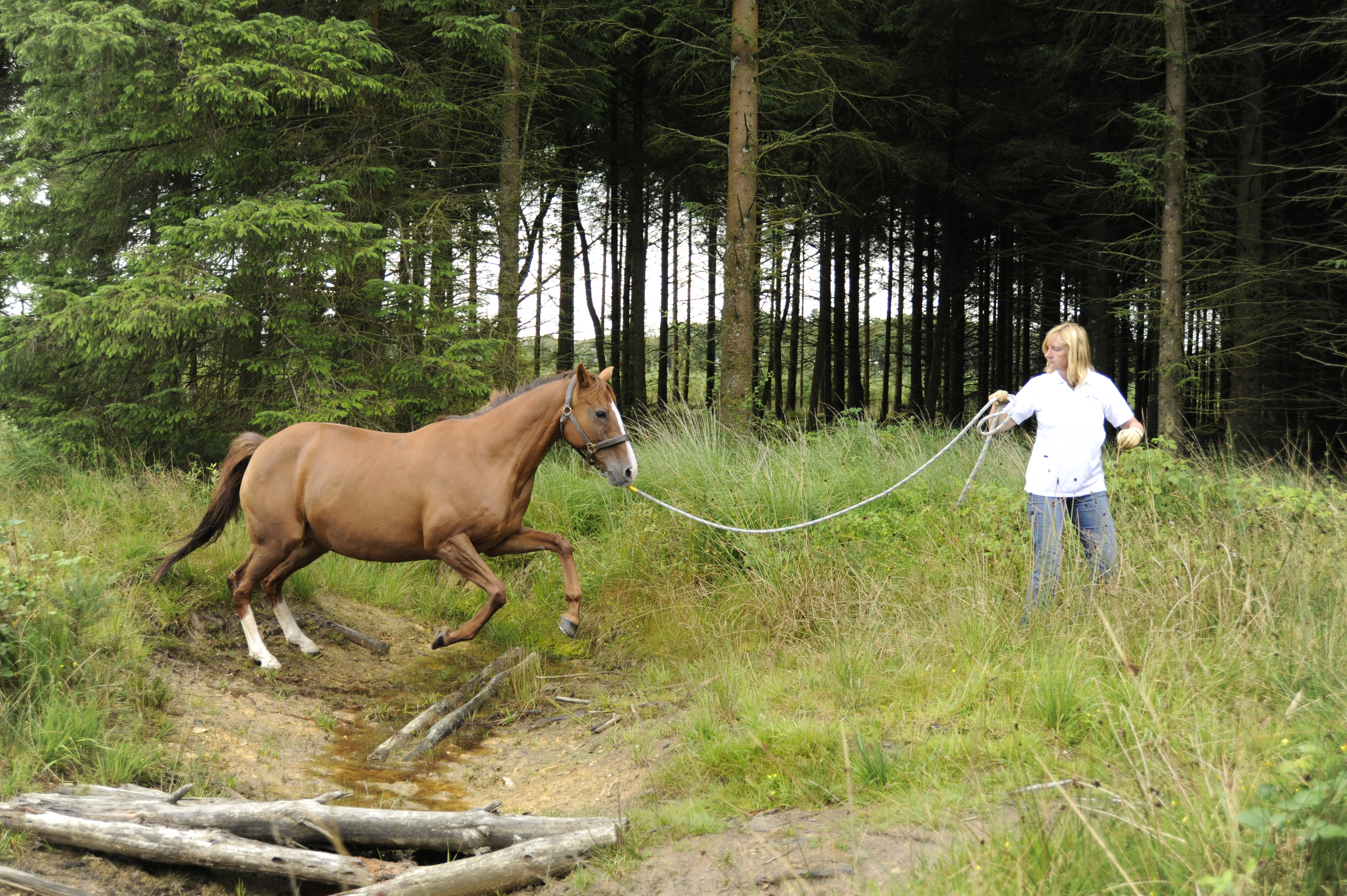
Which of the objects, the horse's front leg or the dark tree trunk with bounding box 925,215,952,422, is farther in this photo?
the dark tree trunk with bounding box 925,215,952,422

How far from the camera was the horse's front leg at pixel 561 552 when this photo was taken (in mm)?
6102

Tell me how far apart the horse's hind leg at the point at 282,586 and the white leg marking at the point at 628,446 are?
8.90 ft

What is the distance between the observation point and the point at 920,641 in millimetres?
5059

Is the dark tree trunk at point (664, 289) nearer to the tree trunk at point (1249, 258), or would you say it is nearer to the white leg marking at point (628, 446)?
the tree trunk at point (1249, 258)

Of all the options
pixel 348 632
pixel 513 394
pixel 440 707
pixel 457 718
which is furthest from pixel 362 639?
pixel 513 394

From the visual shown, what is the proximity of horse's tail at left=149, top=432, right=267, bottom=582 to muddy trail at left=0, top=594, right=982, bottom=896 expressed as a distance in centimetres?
52

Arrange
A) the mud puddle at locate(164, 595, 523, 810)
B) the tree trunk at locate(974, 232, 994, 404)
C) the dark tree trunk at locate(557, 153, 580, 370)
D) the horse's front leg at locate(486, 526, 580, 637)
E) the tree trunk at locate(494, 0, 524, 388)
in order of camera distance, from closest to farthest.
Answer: the mud puddle at locate(164, 595, 523, 810)
the horse's front leg at locate(486, 526, 580, 637)
the tree trunk at locate(494, 0, 524, 388)
the dark tree trunk at locate(557, 153, 580, 370)
the tree trunk at locate(974, 232, 994, 404)

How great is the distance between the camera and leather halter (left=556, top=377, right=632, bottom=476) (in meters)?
6.03

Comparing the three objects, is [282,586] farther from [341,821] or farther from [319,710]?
[341,821]

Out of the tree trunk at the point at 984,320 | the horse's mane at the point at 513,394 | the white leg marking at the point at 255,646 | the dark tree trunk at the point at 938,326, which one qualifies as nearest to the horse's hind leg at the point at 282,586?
the white leg marking at the point at 255,646

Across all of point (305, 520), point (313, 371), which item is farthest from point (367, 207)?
point (305, 520)

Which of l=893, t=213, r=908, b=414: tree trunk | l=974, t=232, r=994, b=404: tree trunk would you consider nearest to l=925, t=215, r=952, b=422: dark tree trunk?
l=974, t=232, r=994, b=404: tree trunk

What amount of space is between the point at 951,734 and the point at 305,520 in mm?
5039

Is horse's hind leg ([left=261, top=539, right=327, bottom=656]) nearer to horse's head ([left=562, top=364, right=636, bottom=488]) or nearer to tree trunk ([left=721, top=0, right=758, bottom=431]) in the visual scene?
horse's head ([left=562, top=364, right=636, bottom=488])
